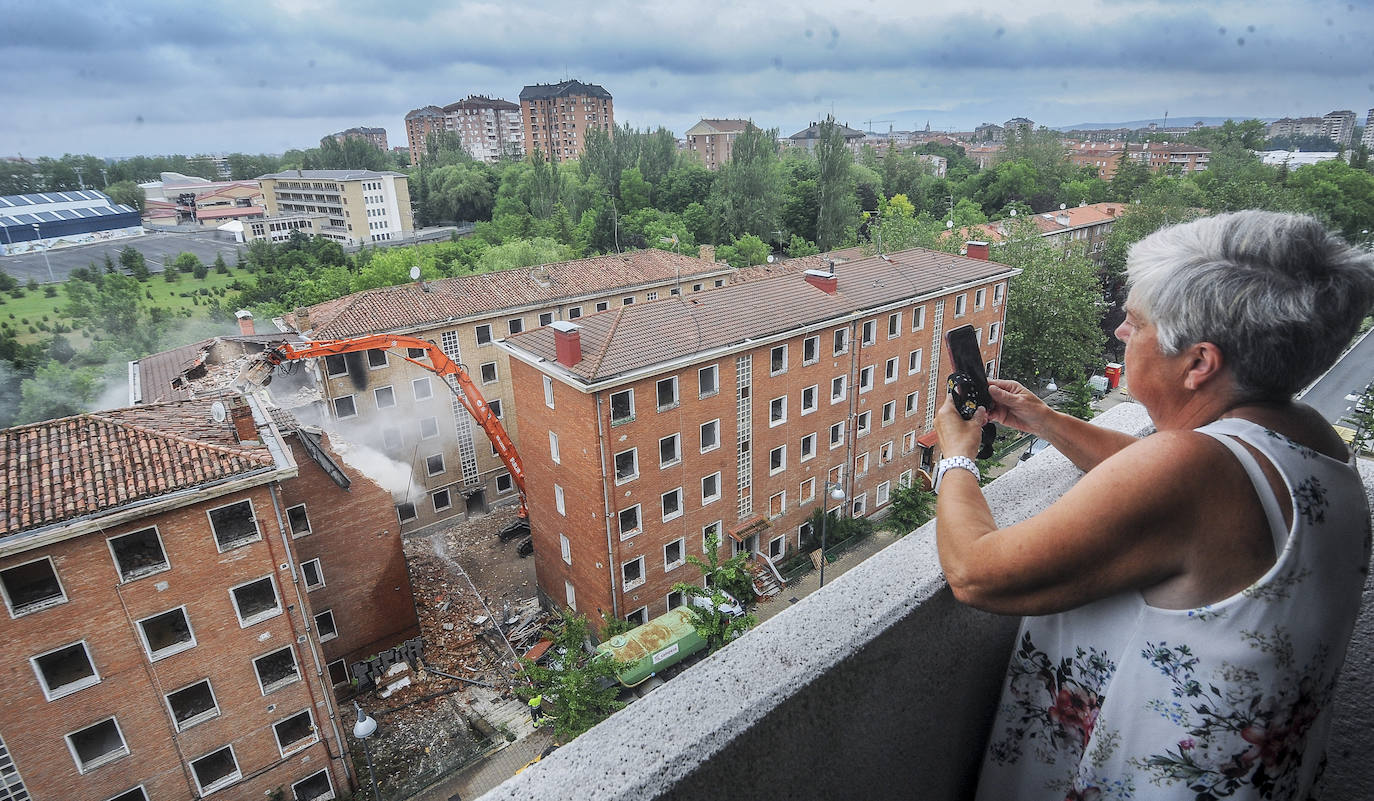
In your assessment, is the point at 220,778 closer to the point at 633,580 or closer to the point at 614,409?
the point at 633,580

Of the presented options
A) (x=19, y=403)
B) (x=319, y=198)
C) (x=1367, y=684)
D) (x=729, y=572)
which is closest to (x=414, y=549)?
(x=729, y=572)

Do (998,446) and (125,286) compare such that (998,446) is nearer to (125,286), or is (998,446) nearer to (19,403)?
(19,403)

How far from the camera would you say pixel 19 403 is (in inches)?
1223

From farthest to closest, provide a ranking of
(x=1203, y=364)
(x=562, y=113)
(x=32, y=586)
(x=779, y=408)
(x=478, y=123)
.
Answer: (x=478, y=123) → (x=562, y=113) → (x=779, y=408) → (x=32, y=586) → (x=1203, y=364)

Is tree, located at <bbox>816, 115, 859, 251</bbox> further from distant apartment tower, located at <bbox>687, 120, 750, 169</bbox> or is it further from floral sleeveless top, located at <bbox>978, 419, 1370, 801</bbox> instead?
distant apartment tower, located at <bbox>687, 120, 750, 169</bbox>

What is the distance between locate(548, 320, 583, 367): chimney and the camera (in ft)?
53.2

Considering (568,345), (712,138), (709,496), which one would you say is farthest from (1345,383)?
(712,138)

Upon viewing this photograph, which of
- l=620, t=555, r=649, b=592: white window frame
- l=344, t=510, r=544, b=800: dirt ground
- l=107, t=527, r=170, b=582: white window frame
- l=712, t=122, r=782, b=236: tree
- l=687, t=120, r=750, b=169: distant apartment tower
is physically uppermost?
l=687, t=120, r=750, b=169: distant apartment tower

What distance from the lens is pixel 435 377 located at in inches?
955

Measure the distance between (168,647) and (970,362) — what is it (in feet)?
45.9

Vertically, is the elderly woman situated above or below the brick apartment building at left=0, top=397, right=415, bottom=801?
above

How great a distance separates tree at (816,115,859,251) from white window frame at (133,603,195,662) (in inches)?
1775

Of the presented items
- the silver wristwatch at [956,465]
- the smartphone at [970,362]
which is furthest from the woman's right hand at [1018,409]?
the silver wristwatch at [956,465]

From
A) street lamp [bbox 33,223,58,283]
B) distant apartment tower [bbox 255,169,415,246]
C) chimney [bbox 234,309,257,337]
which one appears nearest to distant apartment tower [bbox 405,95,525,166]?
distant apartment tower [bbox 255,169,415,246]
